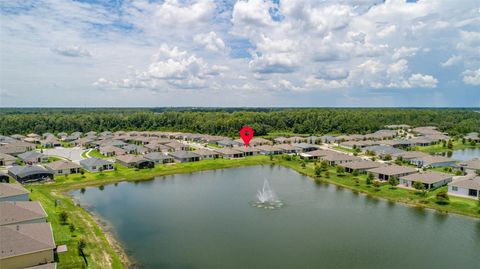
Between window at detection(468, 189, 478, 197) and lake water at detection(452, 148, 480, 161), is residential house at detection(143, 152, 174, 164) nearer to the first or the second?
window at detection(468, 189, 478, 197)

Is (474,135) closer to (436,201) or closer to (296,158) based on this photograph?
(296,158)

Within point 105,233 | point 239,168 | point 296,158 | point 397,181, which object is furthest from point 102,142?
point 397,181

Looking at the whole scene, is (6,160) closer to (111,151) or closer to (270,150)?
(111,151)

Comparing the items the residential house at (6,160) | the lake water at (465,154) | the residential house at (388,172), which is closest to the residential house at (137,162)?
the residential house at (6,160)

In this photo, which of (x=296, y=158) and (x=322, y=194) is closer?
(x=322, y=194)

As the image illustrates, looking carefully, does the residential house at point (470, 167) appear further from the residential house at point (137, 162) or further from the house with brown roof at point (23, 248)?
the house with brown roof at point (23, 248)

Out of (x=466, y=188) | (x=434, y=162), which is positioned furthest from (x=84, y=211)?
(x=434, y=162)
